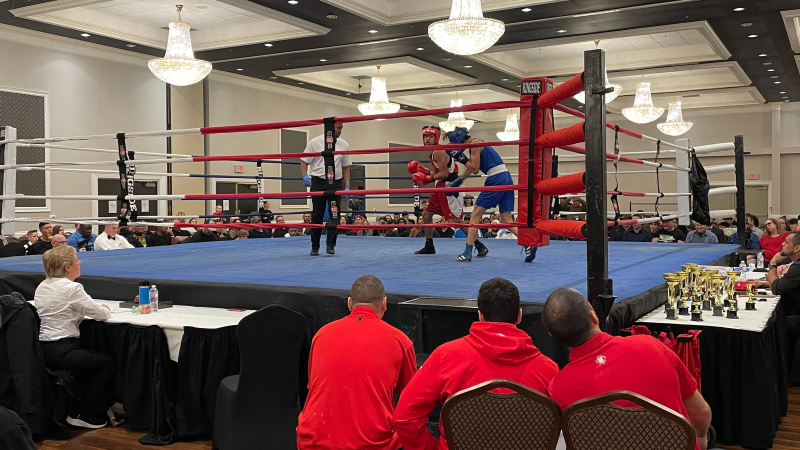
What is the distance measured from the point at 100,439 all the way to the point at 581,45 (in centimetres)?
855

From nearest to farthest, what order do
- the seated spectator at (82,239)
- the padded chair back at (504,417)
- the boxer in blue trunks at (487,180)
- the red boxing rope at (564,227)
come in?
the padded chair back at (504,417)
the red boxing rope at (564,227)
the boxer in blue trunks at (487,180)
the seated spectator at (82,239)

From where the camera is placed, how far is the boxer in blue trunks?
3.78m

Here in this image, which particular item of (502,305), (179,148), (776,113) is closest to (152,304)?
(502,305)

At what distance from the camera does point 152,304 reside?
10.1ft

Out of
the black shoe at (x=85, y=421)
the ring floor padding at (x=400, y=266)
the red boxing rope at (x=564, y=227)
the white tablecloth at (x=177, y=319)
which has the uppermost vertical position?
the red boxing rope at (x=564, y=227)

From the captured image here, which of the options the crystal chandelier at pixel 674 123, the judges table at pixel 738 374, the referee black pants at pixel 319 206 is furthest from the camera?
the crystal chandelier at pixel 674 123

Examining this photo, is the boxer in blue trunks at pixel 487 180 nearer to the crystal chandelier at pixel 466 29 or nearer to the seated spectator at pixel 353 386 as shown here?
the seated spectator at pixel 353 386

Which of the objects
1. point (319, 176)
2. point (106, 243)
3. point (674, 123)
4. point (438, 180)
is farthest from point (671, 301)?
point (674, 123)

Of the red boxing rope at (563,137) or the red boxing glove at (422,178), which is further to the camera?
the red boxing glove at (422,178)

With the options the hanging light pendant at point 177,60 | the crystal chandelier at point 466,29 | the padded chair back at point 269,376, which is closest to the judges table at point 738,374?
the padded chair back at point 269,376

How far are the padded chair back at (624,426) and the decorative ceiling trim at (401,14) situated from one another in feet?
20.7

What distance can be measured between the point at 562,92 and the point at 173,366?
195cm

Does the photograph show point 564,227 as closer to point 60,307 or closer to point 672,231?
point 60,307

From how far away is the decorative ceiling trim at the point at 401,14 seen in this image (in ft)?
23.1
